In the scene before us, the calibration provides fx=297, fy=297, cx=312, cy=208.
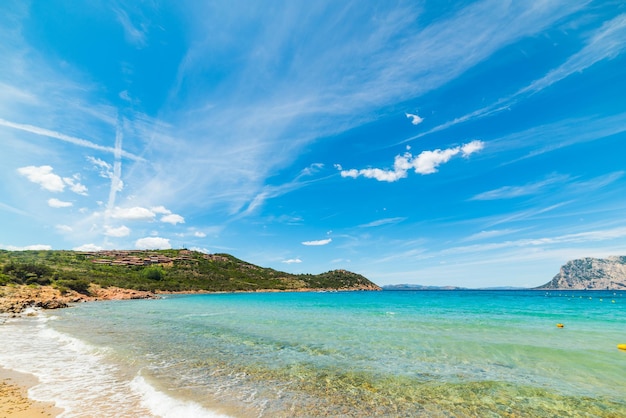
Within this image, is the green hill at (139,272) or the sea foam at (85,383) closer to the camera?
the sea foam at (85,383)

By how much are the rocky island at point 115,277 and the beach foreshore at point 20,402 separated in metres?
29.9

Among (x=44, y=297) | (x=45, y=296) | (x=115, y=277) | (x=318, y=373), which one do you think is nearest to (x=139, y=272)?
(x=115, y=277)

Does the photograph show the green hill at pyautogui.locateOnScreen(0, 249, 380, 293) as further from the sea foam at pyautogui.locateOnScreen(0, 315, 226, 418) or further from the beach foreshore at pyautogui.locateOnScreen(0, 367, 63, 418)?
the beach foreshore at pyautogui.locateOnScreen(0, 367, 63, 418)

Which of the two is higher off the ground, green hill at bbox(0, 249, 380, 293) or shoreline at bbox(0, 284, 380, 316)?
green hill at bbox(0, 249, 380, 293)

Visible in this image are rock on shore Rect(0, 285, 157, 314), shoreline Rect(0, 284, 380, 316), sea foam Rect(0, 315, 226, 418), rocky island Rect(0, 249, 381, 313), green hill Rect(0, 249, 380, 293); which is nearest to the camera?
sea foam Rect(0, 315, 226, 418)

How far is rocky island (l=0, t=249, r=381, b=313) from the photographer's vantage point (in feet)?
165

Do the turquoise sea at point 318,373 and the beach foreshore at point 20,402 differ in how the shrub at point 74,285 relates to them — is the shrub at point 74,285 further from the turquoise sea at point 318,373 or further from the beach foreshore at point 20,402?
the beach foreshore at point 20,402

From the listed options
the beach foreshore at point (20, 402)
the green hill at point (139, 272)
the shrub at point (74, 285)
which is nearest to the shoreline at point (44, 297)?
the shrub at point (74, 285)

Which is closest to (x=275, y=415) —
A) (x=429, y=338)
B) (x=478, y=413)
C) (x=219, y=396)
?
(x=219, y=396)

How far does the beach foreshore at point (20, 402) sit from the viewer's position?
7707 millimetres

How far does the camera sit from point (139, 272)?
123m

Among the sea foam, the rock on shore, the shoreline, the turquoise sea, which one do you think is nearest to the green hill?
the shoreline

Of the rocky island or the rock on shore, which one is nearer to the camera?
the rock on shore

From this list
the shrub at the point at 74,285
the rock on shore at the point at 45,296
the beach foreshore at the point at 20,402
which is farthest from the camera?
the shrub at the point at 74,285
